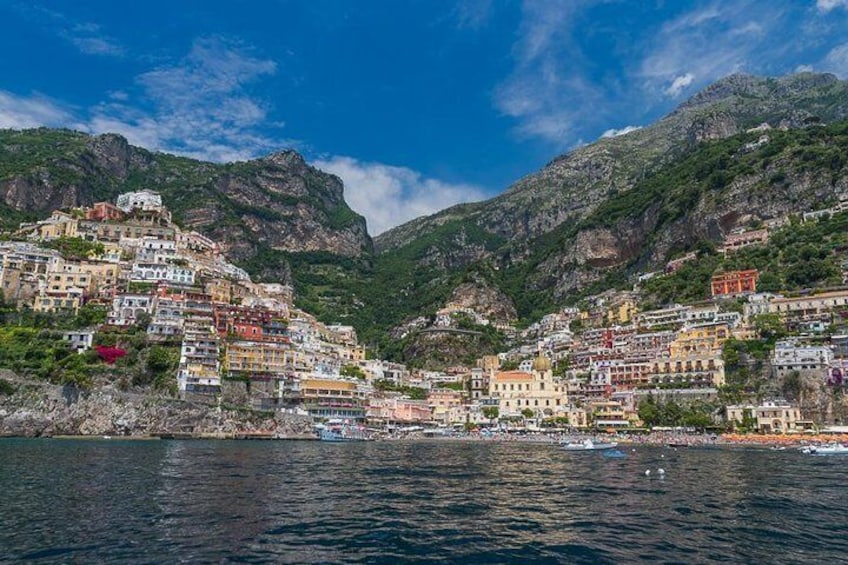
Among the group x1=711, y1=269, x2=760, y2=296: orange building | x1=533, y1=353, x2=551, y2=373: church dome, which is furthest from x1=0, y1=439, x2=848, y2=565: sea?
x1=711, y1=269, x2=760, y2=296: orange building

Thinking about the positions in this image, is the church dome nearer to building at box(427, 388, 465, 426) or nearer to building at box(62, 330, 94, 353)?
building at box(427, 388, 465, 426)

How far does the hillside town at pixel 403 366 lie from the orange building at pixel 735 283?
0.23 m

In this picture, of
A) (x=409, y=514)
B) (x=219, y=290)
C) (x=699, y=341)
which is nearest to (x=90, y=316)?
(x=219, y=290)

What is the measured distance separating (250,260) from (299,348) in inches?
3787

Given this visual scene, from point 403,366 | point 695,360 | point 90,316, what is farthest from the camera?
point 403,366

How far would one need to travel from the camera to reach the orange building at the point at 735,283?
100m

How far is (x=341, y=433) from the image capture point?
2985 inches

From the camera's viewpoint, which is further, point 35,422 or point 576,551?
point 35,422

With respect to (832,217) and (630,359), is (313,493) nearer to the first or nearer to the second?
(630,359)

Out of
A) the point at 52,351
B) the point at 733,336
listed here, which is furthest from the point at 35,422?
the point at 733,336

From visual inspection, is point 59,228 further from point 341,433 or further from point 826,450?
point 826,450

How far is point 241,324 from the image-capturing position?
310 feet

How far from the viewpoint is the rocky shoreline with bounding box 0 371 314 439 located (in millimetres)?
64062

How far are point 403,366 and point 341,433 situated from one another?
48.7 m
